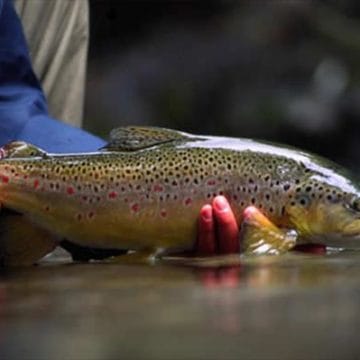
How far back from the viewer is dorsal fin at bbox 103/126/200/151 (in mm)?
2248

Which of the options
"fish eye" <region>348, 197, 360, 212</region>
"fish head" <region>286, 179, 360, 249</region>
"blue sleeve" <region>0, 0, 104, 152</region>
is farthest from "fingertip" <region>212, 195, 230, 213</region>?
"blue sleeve" <region>0, 0, 104, 152</region>

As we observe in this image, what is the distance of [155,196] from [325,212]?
0.27m

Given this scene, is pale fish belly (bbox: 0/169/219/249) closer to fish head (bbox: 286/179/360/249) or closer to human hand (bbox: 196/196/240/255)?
human hand (bbox: 196/196/240/255)

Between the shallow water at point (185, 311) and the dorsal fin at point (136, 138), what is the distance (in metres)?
0.28

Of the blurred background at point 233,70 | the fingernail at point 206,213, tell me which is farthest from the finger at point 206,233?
the blurred background at point 233,70

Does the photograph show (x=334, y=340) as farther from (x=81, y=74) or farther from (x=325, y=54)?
(x=325, y=54)

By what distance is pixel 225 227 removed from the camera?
2172 mm

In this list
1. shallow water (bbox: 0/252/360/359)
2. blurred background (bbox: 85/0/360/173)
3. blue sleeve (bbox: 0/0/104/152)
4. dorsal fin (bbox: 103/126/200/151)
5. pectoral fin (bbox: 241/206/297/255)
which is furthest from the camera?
blurred background (bbox: 85/0/360/173)

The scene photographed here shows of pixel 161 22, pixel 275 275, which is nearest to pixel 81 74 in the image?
pixel 161 22

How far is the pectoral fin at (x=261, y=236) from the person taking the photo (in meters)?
2.14

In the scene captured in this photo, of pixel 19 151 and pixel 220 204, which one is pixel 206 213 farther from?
pixel 19 151

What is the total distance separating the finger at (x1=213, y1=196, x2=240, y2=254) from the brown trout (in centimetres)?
2

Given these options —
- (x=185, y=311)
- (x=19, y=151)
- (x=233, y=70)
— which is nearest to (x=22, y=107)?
(x=19, y=151)

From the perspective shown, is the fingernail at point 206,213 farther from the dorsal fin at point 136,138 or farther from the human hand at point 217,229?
the dorsal fin at point 136,138
